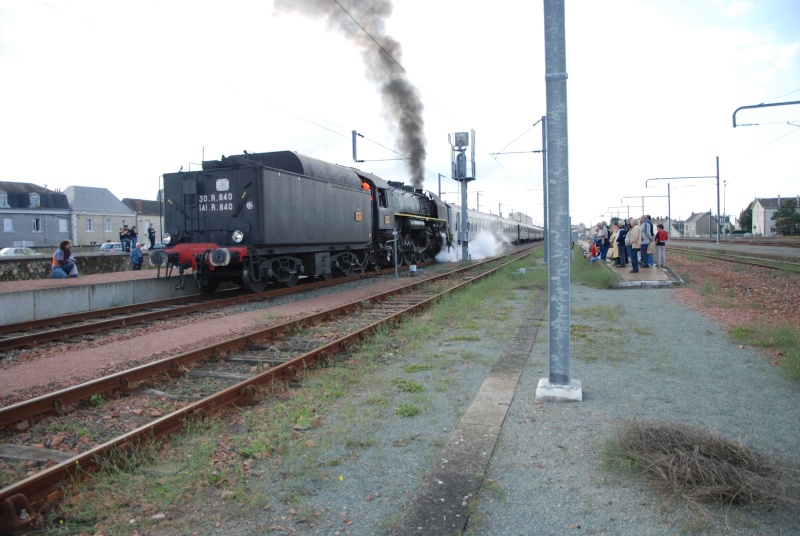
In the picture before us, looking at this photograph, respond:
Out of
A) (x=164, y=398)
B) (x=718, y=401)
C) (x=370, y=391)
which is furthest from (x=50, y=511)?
(x=718, y=401)

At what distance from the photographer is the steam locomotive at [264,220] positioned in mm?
12383

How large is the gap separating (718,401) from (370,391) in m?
3.08

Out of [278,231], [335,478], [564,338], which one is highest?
[278,231]

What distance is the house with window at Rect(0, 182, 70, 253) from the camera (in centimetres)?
4778

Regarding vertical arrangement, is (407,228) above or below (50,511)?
above

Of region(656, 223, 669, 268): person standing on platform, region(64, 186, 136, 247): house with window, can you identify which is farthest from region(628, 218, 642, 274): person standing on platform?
region(64, 186, 136, 247): house with window

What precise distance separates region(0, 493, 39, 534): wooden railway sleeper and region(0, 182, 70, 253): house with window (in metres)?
51.4

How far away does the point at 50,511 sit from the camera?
3.13 m

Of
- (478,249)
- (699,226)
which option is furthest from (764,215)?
(478,249)

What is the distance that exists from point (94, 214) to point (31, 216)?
6200 mm

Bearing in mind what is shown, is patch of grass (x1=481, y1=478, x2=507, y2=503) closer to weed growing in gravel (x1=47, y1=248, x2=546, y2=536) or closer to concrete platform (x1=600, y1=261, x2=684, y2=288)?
weed growing in gravel (x1=47, y1=248, x2=546, y2=536)

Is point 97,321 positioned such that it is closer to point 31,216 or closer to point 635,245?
point 635,245

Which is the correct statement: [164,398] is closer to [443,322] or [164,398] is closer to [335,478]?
[335,478]

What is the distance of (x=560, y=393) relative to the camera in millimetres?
4867
